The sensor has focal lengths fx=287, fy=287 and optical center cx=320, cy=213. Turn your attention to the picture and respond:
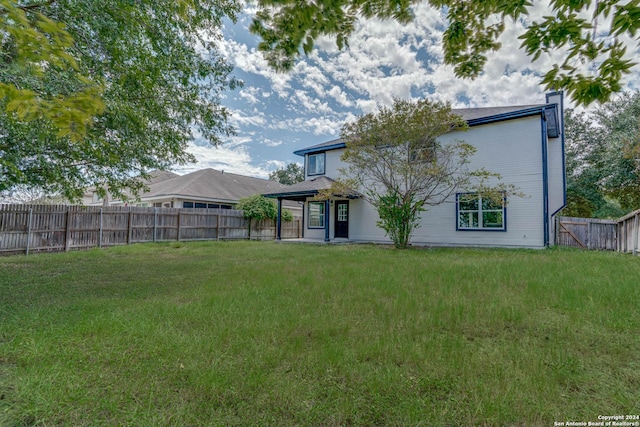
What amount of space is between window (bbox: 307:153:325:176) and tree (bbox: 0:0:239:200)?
885 centimetres

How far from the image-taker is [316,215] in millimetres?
16156

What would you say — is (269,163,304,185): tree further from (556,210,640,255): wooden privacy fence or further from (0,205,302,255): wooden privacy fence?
(556,210,640,255): wooden privacy fence

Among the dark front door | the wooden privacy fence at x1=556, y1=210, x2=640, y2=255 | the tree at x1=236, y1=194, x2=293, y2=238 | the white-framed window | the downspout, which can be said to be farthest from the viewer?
the tree at x1=236, y1=194, x2=293, y2=238

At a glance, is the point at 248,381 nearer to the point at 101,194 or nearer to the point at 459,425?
the point at 459,425

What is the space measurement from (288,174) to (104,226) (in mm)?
27684

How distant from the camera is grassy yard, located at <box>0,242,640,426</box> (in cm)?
182

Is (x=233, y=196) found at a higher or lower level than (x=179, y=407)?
higher

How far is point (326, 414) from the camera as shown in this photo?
1.80m

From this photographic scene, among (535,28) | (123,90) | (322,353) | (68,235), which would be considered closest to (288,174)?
(68,235)

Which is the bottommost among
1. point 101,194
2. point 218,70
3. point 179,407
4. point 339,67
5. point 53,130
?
point 179,407

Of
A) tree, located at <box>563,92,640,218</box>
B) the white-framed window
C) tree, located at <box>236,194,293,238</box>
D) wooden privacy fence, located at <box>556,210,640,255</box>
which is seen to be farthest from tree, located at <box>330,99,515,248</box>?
tree, located at <box>563,92,640,218</box>

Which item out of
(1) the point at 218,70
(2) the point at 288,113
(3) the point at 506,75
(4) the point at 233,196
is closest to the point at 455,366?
(3) the point at 506,75

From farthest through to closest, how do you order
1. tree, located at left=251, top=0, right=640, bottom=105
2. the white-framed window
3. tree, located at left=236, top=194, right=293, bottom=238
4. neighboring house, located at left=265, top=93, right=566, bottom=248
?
tree, located at left=236, top=194, right=293, bottom=238, the white-framed window, neighboring house, located at left=265, top=93, right=566, bottom=248, tree, located at left=251, top=0, right=640, bottom=105

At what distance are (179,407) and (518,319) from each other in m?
3.52
